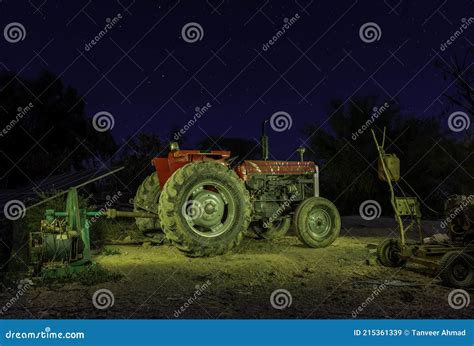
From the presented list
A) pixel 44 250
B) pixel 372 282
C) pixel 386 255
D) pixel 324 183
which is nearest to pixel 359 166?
pixel 324 183

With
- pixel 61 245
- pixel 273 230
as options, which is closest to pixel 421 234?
pixel 273 230

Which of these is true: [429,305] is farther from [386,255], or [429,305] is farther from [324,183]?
[324,183]

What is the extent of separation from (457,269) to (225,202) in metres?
3.97

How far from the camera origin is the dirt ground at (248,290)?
17.8 feet

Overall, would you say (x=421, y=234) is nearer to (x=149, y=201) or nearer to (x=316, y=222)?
(x=316, y=222)

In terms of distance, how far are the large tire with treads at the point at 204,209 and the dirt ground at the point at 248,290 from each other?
0.30 m

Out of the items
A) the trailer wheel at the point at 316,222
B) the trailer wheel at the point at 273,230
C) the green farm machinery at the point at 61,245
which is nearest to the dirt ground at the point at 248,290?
the green farm machinery at the point at 61,245

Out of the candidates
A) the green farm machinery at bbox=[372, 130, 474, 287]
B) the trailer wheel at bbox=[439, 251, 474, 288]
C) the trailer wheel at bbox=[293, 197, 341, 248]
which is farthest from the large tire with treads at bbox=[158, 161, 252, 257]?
the trailer wheel at bbox=[439, 251, 474, 288]

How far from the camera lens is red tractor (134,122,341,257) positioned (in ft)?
27.8

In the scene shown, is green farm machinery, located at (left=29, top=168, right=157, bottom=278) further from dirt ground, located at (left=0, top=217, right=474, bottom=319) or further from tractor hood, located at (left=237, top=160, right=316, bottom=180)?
tractor hood, located at (left=237, top=160, right=316, bottom=180)

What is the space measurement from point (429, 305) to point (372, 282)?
1133mm

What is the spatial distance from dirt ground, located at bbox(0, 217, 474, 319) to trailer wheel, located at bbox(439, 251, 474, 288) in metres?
0.18

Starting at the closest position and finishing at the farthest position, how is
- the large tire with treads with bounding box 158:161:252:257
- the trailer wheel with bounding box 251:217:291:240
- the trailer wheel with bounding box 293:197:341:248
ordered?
the large tire with treads with bounding box 158:161:252:257 < the trailer wheel with bounding box 293:197:341:248 < the trailer wheel with bounding box 251:217:291:240

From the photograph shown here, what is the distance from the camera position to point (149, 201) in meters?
10.4
